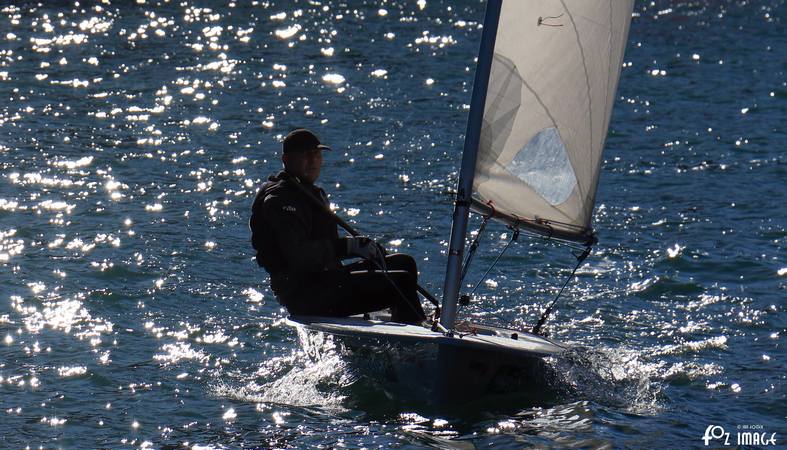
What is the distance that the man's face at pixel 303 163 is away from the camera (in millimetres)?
8711

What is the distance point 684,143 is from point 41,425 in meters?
12.0

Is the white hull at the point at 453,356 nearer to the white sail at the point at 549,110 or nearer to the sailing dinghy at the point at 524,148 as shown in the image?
the sailing dinghy at the point at 524,148

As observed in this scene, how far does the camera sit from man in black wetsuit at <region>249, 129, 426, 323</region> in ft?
27.8

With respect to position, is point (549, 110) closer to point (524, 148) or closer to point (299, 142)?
point (524, 148)

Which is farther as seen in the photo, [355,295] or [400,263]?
[400,263]

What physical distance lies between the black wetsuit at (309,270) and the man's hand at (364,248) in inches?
4.7

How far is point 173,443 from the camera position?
25.8ft

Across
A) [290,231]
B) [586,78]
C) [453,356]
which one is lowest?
[453,356]

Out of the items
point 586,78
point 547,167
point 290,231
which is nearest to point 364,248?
point 290,231

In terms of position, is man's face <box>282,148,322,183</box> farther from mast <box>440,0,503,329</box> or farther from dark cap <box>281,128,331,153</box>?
mast <box>440,0,503,329</box>

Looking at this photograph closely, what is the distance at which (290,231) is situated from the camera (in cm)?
841

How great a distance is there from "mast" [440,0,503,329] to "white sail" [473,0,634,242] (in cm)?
6

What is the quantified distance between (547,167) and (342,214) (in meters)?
5.82

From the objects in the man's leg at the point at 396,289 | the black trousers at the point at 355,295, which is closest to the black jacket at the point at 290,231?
the black trousers at the point at 355,295
